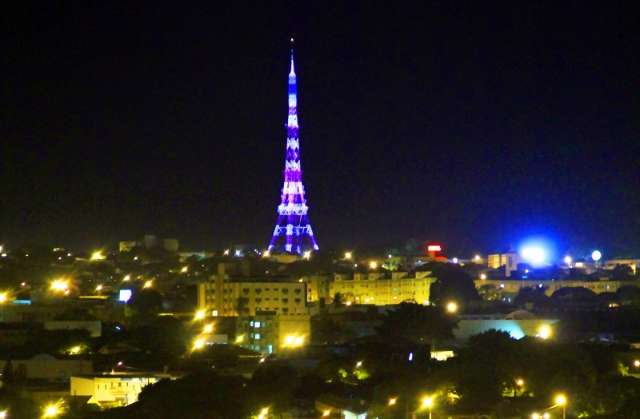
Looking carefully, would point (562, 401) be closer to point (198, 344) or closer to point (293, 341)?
point (198, 344)

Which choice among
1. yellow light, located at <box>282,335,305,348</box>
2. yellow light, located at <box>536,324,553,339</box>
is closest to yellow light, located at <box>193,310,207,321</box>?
yellow light, located at <box>282,335,305,348</box>

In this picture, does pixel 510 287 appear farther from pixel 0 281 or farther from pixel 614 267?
pixel 0 281

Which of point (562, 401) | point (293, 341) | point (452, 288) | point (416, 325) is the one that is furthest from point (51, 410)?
point (452, 288)

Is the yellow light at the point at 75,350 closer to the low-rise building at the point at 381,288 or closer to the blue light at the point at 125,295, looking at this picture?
the blue light at the point at 125,295

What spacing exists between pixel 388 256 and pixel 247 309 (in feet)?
43.5

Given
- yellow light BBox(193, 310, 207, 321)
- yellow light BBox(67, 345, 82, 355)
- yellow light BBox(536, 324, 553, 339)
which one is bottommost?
yellow light BBox(67, 345, 82, 355)

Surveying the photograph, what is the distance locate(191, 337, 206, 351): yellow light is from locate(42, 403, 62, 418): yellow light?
4.92 metres

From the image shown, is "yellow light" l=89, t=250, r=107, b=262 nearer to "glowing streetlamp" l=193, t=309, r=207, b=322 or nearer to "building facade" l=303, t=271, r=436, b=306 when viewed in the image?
"building facade" l=303, t=271, r=436, b=306

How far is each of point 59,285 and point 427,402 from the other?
1428 centimetres

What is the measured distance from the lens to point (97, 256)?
1511 inches

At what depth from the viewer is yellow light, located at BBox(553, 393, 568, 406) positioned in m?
16.8

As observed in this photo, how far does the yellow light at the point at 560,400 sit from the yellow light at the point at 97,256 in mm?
21150

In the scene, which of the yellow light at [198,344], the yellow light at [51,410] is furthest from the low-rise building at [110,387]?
the yellow light at [198,344]

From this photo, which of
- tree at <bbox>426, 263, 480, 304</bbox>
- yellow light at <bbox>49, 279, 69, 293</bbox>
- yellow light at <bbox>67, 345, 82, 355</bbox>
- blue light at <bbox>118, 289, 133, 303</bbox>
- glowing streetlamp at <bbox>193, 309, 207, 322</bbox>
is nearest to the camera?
yellow light at <bbox>67, 345, 82, 355</bbox>
